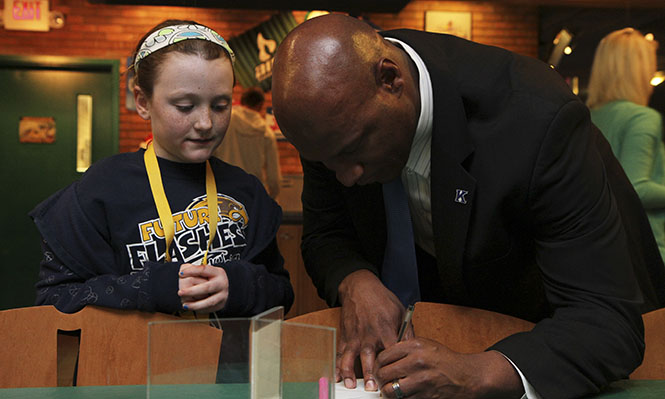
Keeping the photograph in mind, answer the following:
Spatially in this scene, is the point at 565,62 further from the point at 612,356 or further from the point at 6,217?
the point at 612,356

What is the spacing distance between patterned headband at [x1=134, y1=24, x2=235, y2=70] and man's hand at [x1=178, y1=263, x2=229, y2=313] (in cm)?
50

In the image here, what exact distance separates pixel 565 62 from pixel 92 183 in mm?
4909

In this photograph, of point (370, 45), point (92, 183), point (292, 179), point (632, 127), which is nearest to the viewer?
point (370, 45)

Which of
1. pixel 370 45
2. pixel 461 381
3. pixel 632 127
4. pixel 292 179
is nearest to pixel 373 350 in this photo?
pixel 461 381

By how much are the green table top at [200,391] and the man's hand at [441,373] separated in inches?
7.3

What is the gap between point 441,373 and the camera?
103 centimetres

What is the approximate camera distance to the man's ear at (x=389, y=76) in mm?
1161

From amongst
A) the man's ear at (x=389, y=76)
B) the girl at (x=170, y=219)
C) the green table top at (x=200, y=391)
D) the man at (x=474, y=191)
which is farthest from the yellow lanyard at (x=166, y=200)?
the man's ear at (x=389, y=76)

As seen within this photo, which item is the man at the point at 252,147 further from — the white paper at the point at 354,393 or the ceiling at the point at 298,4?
the white paper at the point at 354,393

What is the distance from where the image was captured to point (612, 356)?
43.2 inches

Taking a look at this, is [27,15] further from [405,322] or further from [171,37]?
[405,322]

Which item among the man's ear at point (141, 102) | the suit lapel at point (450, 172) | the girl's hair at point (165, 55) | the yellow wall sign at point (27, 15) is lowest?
the suit lapel at point (450, 172)

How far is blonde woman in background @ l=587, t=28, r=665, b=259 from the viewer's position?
2987mm

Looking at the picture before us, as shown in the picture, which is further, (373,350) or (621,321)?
(373,350)
